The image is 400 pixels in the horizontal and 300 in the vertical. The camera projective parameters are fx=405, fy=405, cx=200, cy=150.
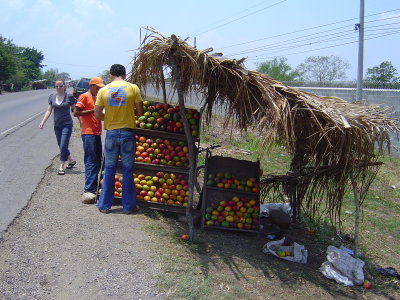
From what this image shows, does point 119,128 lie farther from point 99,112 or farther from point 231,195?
point 231,195

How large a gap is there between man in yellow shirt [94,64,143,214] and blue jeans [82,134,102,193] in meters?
0.69

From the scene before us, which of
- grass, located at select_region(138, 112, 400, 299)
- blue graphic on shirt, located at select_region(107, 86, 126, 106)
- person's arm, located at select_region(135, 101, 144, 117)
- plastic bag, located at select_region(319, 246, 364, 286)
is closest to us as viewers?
grass, located at select_region(138, 112, 400, 299)

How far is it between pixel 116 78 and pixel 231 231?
9.33 feet

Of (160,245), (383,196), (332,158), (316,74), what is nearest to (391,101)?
(383,196)

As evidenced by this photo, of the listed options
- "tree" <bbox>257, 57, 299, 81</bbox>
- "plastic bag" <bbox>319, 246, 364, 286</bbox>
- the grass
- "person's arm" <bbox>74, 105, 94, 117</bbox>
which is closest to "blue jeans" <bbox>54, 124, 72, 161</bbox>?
"person's arm" <bbox>74, 105, 94, 117</bbox>

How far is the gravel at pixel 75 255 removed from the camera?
12.6 ft

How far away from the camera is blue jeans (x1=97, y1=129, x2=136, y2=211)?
5.69 m

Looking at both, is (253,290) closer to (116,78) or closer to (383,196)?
(116,78)

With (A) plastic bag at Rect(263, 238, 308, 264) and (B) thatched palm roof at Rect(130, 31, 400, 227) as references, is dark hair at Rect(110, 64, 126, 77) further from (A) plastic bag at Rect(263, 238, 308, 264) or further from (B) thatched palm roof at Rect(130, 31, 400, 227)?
(A) plastic bag at Rect(263, 238, 308, 264)

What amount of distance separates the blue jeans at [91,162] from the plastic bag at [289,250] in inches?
111

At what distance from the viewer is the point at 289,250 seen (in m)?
5.73

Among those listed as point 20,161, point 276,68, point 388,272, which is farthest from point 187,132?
point 276,68

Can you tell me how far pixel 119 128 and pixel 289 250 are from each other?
9.69 feet

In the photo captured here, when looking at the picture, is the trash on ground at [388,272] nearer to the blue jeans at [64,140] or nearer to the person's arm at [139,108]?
the person's arm at [139,108]
